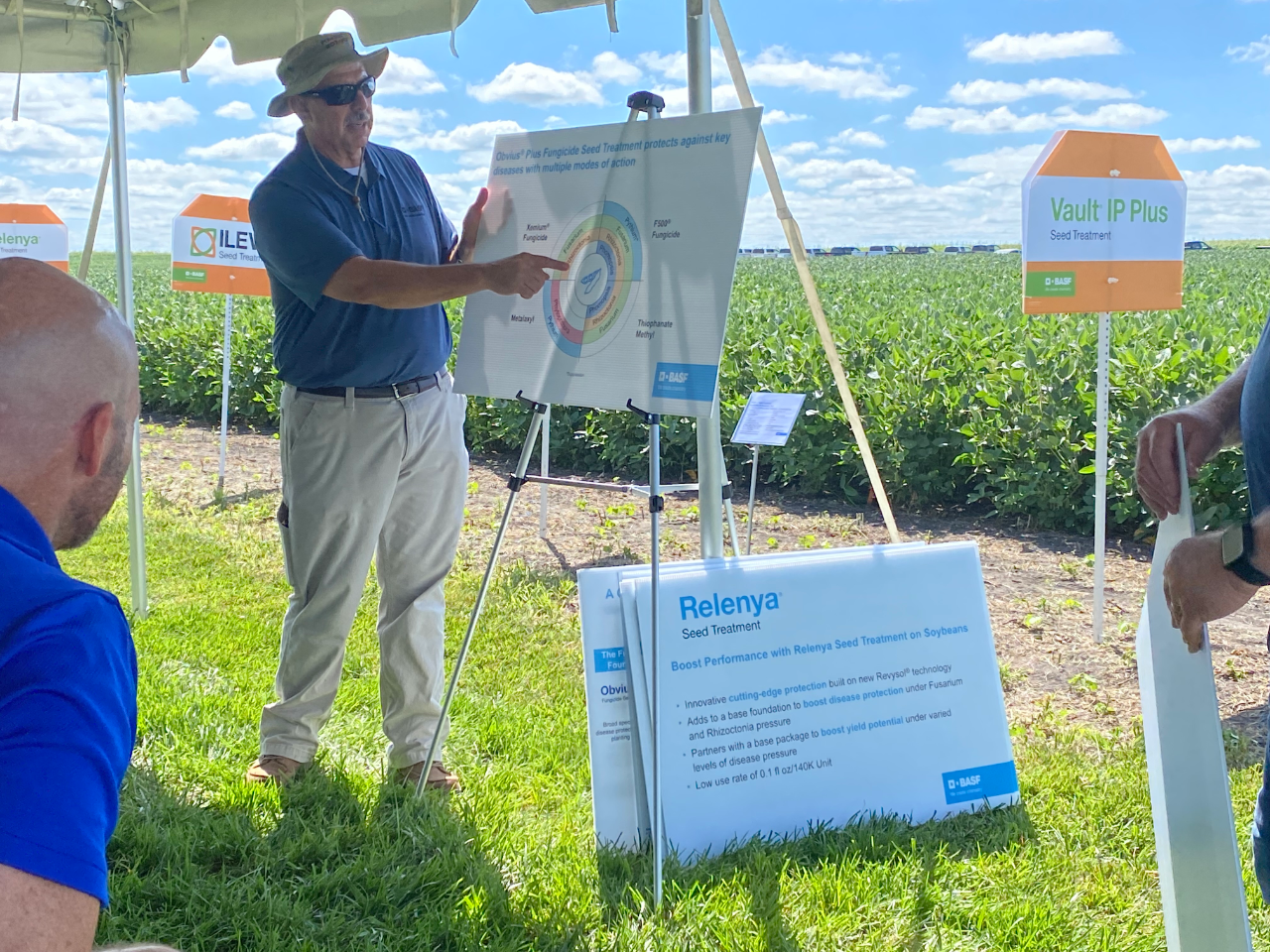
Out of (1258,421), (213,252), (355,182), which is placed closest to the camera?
(1258,421)

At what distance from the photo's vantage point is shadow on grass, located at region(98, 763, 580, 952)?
8.92ft

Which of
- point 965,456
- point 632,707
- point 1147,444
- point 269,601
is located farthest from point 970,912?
point 965,456

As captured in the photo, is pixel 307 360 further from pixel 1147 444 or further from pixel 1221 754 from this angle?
pixel 1221 754

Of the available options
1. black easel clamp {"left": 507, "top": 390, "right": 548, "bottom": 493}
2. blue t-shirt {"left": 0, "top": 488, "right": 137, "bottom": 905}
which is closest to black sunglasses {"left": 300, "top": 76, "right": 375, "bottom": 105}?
black easel clamp {"left": 507, "top": 390, "right": 548, "bottom": 493}

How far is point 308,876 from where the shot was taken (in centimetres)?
299

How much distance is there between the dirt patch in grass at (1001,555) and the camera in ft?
14.8

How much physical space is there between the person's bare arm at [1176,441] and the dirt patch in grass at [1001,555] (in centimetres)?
226

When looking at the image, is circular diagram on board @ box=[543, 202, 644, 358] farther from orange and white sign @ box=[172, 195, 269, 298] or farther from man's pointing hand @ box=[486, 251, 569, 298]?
orange and white sign @ box=[172, 195, 269, 298]

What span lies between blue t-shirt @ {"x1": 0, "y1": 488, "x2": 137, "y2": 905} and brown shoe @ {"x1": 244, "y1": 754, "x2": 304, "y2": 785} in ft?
8.45

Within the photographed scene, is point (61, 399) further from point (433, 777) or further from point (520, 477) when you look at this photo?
point (433, 777)

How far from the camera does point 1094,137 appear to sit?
4461 mm

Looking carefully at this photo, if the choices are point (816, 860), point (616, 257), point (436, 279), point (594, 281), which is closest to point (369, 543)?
point (436, 279)

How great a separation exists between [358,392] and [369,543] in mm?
489

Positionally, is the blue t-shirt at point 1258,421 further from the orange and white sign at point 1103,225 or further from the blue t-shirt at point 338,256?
the orange and white sign at point 1103,225
